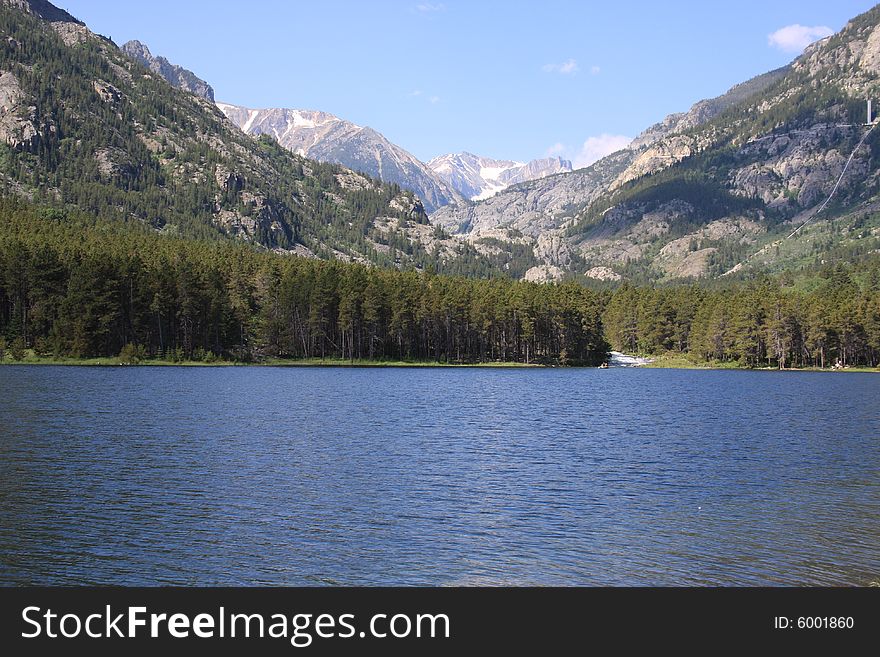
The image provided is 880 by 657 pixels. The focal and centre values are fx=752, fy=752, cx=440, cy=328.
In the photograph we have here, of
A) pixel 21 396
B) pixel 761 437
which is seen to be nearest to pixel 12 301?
pixel 21 396

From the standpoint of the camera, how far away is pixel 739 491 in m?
45.5

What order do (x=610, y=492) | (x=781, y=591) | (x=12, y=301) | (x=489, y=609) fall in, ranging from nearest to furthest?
(x=489, y=609)
(x=781, y=591)
(x=610, y=492)
(x=12, y=301)

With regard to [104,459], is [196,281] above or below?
above

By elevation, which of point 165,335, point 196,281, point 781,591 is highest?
point 196,281

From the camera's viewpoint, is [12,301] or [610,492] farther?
[12,301]

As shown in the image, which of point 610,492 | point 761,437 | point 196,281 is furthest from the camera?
point 196,281

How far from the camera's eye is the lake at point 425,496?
96.2 ft

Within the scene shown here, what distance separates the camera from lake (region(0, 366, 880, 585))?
A: 29.3 meters

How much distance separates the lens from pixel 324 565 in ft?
96.0

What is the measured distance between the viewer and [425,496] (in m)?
41.8

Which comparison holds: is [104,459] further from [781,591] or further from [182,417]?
[781,591]

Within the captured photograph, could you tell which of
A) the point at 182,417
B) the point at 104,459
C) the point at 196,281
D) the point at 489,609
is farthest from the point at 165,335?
the point at 489,609

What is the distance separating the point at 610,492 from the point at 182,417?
46.5 m

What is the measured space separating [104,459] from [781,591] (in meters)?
41.2
